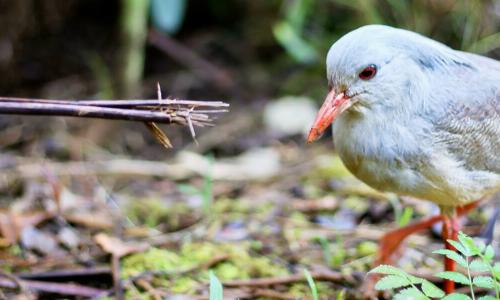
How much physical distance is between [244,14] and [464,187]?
3901mm

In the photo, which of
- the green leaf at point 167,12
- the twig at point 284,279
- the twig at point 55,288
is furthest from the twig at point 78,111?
the green leaf at point 167,12

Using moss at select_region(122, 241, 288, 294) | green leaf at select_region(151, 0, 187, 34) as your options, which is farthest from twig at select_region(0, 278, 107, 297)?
green leaf at select_region(151, 0, 187, 34)

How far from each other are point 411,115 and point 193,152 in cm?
235

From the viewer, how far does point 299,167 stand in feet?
14.9

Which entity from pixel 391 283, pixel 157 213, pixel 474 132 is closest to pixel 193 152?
pixel 157 213

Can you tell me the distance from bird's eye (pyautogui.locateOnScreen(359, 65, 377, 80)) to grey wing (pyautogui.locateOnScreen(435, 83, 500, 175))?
30 centimetres

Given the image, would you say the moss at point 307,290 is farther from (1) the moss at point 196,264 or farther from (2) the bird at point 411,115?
(2) the bird at point 411,115

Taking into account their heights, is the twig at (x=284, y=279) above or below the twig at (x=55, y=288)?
below

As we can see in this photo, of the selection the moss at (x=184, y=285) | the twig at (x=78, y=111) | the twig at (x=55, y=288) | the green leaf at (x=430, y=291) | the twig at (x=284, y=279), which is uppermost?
the twig at (x=78, y=111)

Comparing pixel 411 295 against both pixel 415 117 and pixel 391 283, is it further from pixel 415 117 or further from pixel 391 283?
pixel 415 117

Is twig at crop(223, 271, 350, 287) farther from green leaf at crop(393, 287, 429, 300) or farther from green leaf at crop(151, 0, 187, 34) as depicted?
green leaf at crop(151, 0, 187, 34)

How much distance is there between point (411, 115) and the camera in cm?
271

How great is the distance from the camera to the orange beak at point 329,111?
2.65 m

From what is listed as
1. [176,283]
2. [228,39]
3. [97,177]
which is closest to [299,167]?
[97,177]
